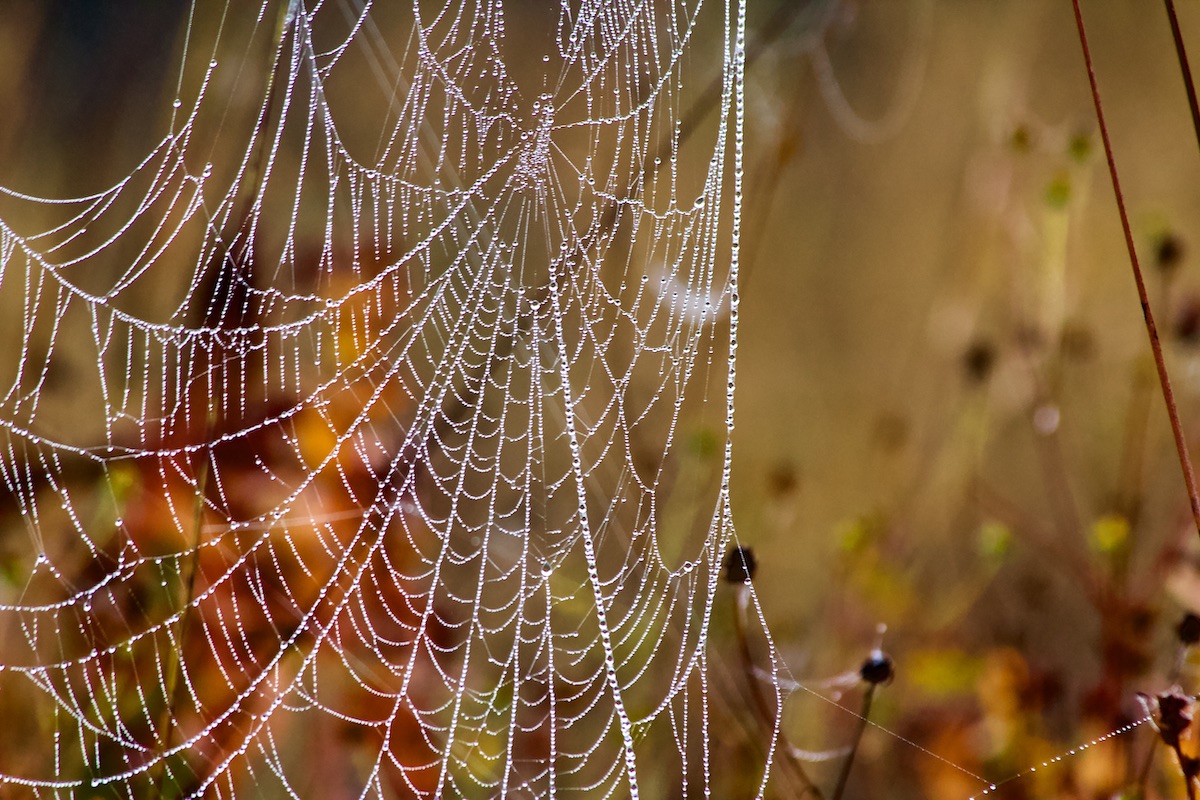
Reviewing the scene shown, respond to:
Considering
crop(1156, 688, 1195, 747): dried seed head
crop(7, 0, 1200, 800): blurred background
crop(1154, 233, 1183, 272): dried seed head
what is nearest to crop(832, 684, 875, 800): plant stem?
crop(7, 0, 1200, 800): blurred background

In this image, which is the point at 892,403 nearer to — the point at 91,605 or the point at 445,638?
the point at 445,638

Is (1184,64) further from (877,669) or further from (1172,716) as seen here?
(877,669)

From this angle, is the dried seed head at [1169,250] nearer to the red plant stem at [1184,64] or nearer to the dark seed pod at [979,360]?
the dark seed pod at [979,360]

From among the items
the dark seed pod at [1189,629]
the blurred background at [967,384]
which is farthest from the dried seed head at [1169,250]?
the dark seed pod at [1189,629]

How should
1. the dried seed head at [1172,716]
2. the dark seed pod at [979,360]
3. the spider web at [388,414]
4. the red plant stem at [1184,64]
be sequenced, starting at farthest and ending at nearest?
the dark seed pod at [979,360] → the spider web at [388,414] → the dried seed head at [1172,716] → the red plant stem at [1184,64]

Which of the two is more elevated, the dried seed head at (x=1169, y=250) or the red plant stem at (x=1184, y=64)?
the red plant stem at (x=1184, y=64)

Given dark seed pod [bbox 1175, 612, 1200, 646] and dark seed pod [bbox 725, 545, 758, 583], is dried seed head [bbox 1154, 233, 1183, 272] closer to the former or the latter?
dark seed pod [bbox 1175, 612, 1200, 646]
